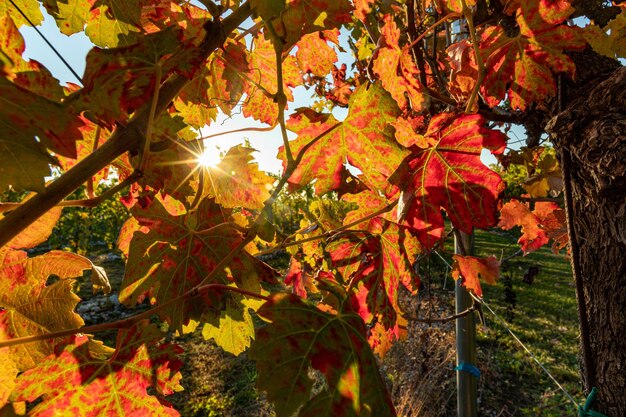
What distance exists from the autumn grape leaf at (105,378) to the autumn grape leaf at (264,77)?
2.34ft

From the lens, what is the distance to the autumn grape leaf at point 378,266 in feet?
3.05

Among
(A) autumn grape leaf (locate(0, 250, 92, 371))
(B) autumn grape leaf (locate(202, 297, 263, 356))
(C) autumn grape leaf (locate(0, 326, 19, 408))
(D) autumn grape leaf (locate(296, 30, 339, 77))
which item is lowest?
(C) autumn grape leaf (locate(0, 326, 19, 408))

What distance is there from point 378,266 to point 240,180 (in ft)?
1.26

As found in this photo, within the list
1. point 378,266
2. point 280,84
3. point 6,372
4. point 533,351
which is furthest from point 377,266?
point 533,351

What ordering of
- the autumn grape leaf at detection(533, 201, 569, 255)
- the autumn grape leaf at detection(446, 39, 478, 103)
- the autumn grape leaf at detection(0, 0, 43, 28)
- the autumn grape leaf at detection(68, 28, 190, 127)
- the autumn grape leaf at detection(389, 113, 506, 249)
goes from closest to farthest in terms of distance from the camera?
the autumn grape leaf at detection(68, 28, 190, 127)
the autumn grape leaf at detection(389, 113, 506, 249)
the autumn grape leaf at detection(0, 0, 43, 28)
the autumn grape leaf at detection(446, 39, 478, 103)
the autumn grape leaf at detection(533, 201, 569, 255)

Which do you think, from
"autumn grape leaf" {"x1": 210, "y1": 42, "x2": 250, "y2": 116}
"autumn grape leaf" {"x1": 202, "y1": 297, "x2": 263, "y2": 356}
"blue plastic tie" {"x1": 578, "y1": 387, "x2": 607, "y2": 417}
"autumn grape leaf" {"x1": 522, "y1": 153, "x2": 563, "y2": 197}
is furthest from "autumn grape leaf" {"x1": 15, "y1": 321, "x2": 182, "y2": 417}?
"autumn grape leaf" {"x1": 522, "y1": 153, "x2": 563, "y2": 197}

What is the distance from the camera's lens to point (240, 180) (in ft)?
2.97

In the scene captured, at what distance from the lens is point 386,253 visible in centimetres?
97

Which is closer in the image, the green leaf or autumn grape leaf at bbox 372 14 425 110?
the green leaf

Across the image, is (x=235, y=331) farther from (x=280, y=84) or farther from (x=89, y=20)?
(x=89, y=20)

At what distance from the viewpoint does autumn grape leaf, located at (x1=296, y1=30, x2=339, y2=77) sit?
114 cm

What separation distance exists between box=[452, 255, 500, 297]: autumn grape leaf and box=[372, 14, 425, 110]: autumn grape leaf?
476 millimetres

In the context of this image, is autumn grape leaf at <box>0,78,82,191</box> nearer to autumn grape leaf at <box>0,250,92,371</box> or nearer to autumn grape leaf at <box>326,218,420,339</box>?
autumn grape leaf at <box>0,250,92,371</box>

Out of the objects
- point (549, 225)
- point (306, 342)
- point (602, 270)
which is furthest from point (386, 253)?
point (549, 225)
